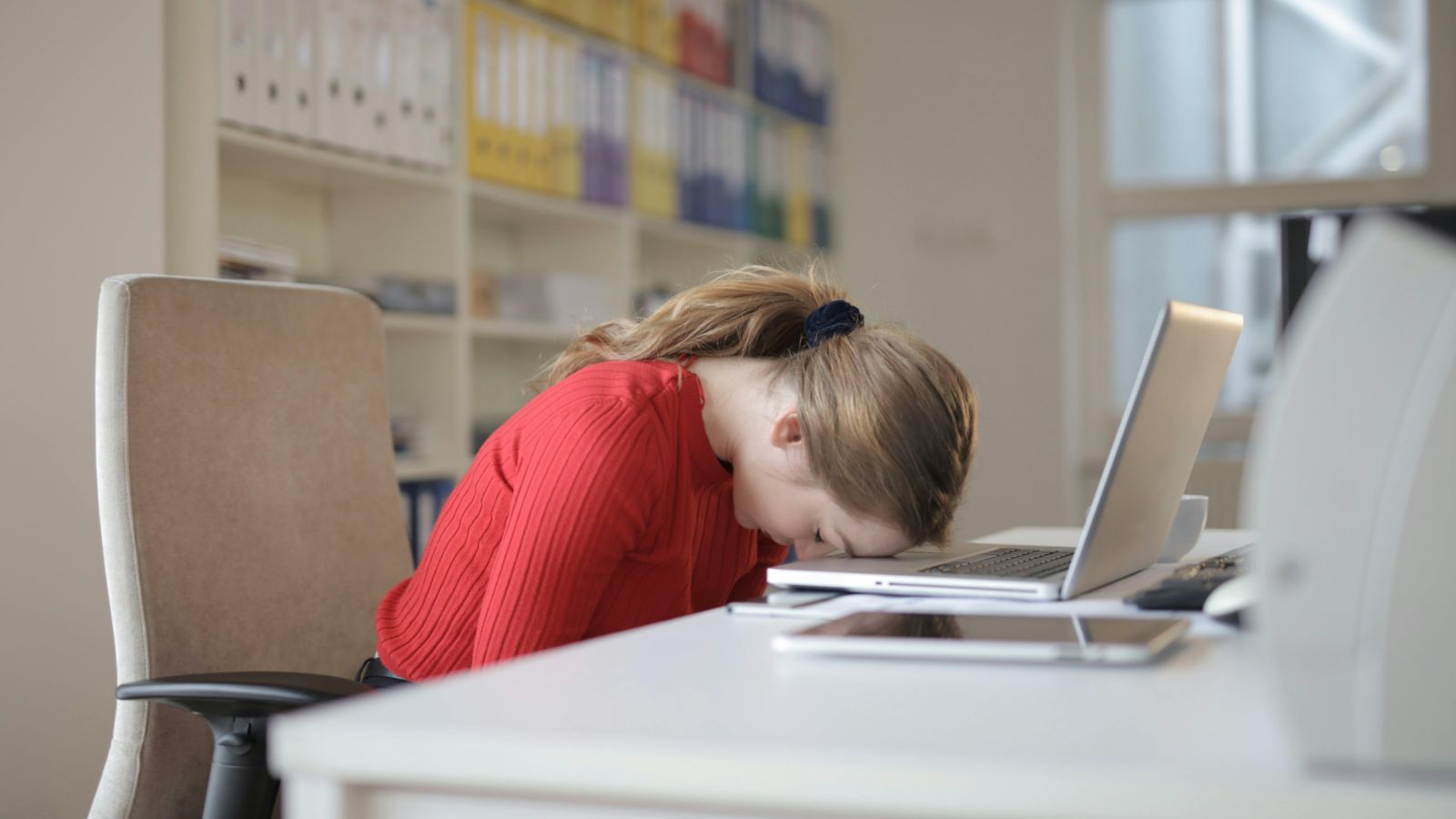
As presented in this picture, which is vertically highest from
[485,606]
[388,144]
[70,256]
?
[388,144]

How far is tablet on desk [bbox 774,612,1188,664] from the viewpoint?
2.37 ft

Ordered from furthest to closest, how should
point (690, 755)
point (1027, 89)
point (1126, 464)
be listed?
point (1027, 89) < point (1126, 464) < point (690, 755)

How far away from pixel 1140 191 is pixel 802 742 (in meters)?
4.30

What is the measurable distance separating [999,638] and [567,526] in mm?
384

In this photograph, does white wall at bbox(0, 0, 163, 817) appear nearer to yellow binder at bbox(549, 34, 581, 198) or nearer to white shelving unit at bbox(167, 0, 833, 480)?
white shelving unit at bbox(167, 0, 833, 480)

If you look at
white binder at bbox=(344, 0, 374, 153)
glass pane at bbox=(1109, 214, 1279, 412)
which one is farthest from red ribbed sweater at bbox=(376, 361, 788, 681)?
glass pane at bbox=(1109, 214, 1279, 412)

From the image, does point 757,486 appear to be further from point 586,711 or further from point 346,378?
point 586,711

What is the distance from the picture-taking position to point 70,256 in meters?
2.01

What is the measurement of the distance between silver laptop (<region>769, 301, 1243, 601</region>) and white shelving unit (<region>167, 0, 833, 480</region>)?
1293 mm

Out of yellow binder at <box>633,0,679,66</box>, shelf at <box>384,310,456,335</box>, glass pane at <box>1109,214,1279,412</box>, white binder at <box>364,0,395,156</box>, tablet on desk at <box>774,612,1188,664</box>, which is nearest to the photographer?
tablet on desk at <box>774,612,1188,664</box>

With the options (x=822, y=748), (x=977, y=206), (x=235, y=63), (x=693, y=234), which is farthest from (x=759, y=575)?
(x=977, y=206)

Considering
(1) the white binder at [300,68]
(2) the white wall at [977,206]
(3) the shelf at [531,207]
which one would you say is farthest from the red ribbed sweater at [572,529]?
(2) the white wall at [977,206]

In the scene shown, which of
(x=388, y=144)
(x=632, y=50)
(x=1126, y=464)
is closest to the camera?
(x=1126, y=464)

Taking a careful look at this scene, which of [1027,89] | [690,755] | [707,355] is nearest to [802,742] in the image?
[690,755]
